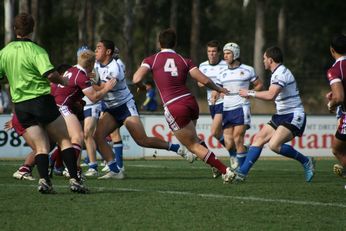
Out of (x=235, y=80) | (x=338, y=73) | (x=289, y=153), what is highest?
(x=338, y=73)

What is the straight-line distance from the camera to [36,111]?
1175 centimetres

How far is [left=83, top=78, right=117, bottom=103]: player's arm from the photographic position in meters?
13.5

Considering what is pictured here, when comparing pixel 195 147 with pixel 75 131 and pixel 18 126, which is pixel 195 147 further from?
pixel 18 126

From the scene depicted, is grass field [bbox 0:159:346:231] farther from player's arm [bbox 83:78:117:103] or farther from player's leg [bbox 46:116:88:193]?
player's arm [bbox 83:78:117:103]

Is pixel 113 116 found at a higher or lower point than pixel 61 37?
higher

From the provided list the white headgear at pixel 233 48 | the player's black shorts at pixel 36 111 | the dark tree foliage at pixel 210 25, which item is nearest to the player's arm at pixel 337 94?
the player's black shorts at pixel 36 111

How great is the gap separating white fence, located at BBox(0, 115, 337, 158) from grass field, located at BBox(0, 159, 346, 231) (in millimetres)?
8457

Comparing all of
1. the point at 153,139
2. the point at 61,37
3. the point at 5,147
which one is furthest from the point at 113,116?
the point at 61,37

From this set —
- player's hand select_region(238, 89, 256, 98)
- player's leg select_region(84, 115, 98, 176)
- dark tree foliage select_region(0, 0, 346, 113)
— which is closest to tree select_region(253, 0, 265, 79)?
dark tree foliage select_region(0, 0, 346, 113)

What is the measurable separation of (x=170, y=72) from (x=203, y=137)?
37.0 feet

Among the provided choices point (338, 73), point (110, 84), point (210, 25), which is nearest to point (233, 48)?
point (110, 84)

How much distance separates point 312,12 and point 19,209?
57.7 meters

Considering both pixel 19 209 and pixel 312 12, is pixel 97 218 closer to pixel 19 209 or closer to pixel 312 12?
pixel 19 209

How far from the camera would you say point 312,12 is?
66.6m
